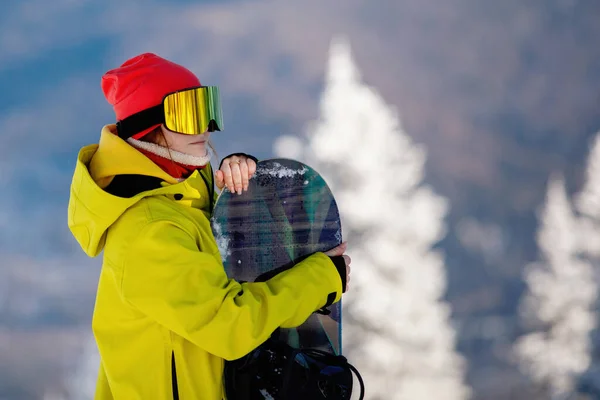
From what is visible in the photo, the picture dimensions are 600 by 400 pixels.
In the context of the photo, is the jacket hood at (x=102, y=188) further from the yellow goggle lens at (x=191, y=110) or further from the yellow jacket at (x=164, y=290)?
the yellow goggle lens at (x=191, y=110)

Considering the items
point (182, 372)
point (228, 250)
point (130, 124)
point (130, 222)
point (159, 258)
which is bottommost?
point (182, 372)

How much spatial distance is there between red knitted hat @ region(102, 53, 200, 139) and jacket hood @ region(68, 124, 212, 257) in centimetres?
12

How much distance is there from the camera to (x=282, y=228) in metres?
2.95

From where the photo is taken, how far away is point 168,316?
2.16 m

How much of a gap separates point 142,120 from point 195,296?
2.32 ft

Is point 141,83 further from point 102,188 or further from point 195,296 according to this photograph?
point 195,296

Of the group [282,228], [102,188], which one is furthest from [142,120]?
[282,228]

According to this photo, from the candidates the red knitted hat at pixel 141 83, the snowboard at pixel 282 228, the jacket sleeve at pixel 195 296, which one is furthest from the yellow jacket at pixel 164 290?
the snowboard at pixel 282 228

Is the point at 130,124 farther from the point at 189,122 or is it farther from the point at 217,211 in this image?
the point at 217,211

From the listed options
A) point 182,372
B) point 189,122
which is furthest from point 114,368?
point 189,122

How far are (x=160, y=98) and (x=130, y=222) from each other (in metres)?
0.50

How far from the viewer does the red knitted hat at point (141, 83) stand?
96.7 inches

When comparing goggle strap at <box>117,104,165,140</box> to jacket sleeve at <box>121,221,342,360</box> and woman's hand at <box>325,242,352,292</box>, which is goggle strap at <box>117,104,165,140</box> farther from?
woman's hand at <box>325,242,352,292</box>

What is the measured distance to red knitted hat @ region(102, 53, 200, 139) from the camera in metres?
2.46
